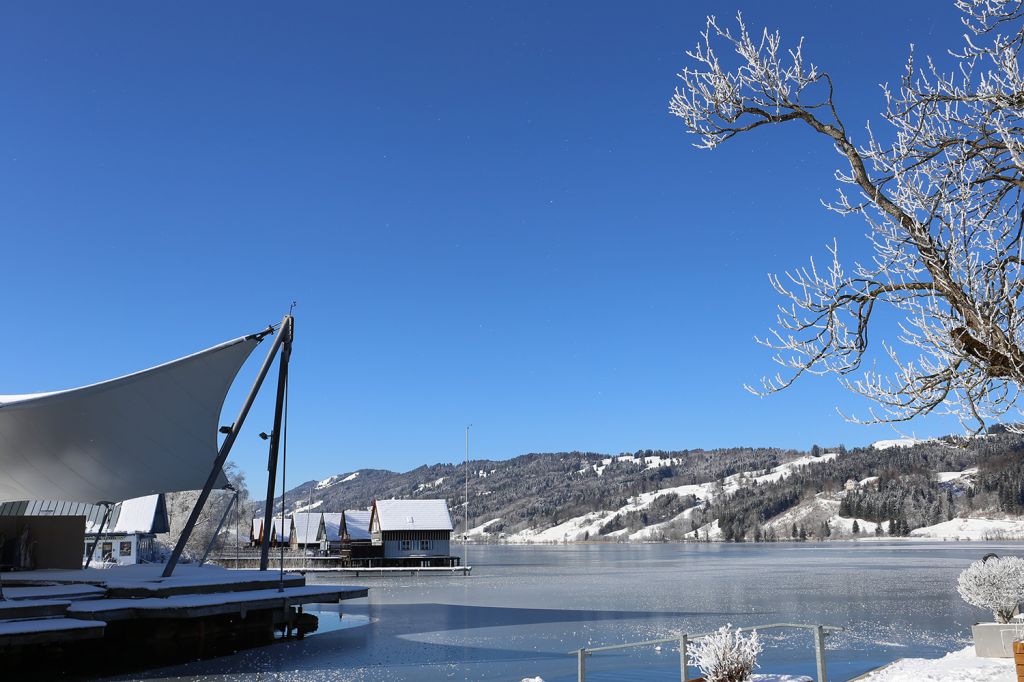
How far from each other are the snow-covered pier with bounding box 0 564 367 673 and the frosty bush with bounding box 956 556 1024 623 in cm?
1575

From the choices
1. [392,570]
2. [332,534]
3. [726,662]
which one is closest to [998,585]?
[726,662]

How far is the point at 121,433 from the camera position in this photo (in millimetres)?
22688

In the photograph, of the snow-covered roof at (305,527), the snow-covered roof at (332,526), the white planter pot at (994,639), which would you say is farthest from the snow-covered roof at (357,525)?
the white planter pot at (994,639)

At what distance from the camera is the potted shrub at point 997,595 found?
1273cm

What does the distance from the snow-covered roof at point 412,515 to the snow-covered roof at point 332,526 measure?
1092 centimetres

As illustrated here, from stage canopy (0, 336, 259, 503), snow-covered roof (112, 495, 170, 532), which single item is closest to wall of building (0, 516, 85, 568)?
stage canopy (0, 336, 259, 503)

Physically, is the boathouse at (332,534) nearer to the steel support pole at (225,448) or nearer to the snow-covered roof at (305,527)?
the snow-covered roof at (305,527)

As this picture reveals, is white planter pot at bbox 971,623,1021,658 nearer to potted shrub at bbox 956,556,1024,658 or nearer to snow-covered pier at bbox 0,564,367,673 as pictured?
potted shrub at bbox 956,556,1024,658

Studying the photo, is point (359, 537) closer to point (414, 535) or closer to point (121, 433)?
point (414, 535)

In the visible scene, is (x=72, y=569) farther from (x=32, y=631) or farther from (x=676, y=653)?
(x=676, y=653)

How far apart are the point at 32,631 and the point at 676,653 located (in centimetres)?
1281

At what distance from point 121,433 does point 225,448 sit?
104 inches

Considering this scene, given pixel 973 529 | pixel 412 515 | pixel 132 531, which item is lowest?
pixel 973 529

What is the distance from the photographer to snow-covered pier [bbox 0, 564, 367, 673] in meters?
17.0
